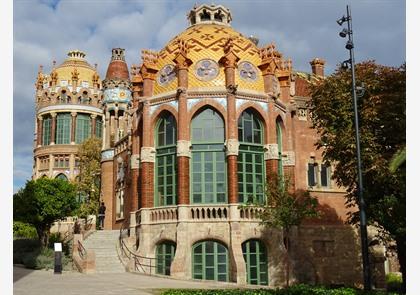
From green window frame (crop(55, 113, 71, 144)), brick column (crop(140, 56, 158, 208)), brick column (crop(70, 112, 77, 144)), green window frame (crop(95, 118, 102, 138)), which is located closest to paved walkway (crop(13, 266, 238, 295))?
brick column (crop(140, 56, 158, 208))

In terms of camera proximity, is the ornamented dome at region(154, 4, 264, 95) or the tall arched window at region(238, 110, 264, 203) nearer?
the tall arched window at region(238, 110, 264, 203)

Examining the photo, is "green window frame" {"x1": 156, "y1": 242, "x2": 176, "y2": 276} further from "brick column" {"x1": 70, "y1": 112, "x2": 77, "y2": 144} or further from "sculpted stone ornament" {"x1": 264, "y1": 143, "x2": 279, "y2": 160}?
"brick column" {"x1": 70, "y1": 112, "x2": 77, "y2": 144}

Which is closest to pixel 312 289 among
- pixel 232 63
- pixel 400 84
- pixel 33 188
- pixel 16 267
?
pixel 400 84

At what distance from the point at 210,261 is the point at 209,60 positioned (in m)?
11.1

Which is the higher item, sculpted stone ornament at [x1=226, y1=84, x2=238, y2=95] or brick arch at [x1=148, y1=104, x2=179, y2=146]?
sculpted stone ornament at [x1=226, y1=84, x2=238, y2=95]

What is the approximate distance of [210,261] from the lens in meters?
25.2

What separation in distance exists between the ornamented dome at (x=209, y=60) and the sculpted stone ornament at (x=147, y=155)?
10.9 ft

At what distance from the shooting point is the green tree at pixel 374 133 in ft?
63.4

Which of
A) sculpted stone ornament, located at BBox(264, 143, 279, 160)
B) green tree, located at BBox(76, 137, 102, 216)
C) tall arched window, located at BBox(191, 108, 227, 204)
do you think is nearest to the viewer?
tall arched window, located at BBox(191, 108, 227, 204)

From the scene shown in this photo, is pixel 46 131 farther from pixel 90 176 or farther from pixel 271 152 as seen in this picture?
pixel 271 152

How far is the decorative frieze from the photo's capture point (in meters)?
28.9

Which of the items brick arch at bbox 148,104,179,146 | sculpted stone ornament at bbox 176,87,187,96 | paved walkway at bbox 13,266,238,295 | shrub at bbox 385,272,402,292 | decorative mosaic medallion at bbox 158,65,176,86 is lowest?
shrub at bbox 385,272,402,292

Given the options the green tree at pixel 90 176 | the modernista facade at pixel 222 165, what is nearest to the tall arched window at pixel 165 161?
the modernista facade at pixel 222 165

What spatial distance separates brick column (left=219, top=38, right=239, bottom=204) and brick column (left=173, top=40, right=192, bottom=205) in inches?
83.2
